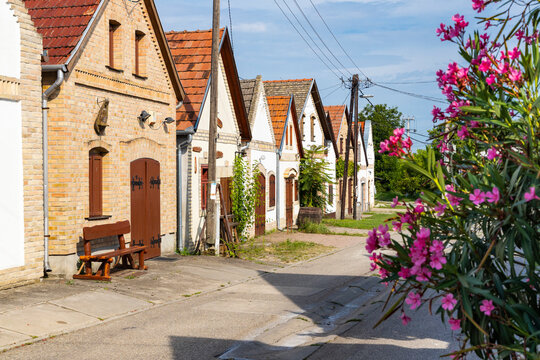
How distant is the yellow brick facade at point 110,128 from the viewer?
11.9 m

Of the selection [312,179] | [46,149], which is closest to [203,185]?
[46,149]

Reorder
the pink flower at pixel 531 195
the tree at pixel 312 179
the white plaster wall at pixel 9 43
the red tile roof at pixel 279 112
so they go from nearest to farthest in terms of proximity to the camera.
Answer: the pink flower at pixel 531 195, the white plaster wall at pixel 9 43, the red tile roof at pixel 279 112, the tree at pixel 312 179

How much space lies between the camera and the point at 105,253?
486 inches

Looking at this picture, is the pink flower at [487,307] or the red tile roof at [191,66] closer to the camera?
the pink flower at [487,307]

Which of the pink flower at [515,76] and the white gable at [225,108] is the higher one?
the white gable at [225,108]

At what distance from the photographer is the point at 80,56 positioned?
12391 mm

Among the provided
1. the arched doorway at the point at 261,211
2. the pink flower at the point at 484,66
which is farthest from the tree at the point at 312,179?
the pink flower at the point at 484,66

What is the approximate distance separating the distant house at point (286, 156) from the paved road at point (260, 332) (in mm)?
13392

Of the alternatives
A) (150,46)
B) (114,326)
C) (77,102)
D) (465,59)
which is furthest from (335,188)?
(465,59)

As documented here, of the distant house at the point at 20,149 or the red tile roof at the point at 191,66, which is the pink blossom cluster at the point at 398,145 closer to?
the distant house at the point at 20,149

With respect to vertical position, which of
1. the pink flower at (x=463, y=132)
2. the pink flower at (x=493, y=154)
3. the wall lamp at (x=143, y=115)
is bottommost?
the pink flower at (x=493, y=154)

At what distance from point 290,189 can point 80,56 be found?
16.2 m

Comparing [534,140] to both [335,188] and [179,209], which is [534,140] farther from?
[335,188]

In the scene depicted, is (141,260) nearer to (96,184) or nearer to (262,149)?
(96,184)
